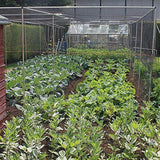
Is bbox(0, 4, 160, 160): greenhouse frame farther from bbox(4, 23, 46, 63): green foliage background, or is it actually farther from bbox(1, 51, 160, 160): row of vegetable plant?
bbox(4, 23, 46, 63): green foliage background

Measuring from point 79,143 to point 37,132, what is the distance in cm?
52

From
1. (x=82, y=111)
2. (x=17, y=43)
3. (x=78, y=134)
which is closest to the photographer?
(x=78, y=134)

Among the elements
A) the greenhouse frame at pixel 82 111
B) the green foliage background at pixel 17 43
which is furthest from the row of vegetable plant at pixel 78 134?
the green foliage background at pixel 17 43

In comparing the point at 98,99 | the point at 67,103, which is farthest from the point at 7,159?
the point at 98,99

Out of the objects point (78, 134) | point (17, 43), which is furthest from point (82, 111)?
point (17, 43)

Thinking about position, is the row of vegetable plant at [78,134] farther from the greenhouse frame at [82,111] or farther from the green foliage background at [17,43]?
the green foliage background at [17,43]

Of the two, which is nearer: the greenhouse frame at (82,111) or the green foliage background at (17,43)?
the greenhouse frame at (82,111)

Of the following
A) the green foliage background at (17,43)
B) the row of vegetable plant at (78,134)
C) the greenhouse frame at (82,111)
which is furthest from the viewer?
the green foliage background at (17,43)

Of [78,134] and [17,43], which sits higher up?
[17,43]

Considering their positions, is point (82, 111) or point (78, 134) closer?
point (78, 134)

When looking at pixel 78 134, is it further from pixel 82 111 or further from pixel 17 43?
pixel 17 43

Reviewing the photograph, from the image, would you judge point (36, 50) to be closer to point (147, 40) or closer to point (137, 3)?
point (137, 3)

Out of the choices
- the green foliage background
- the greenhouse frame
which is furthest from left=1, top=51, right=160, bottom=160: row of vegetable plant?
the green foliage background

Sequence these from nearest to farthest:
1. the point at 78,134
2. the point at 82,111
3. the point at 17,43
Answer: the point at 78,134 → the point at 82,111 → the point at 17,43
